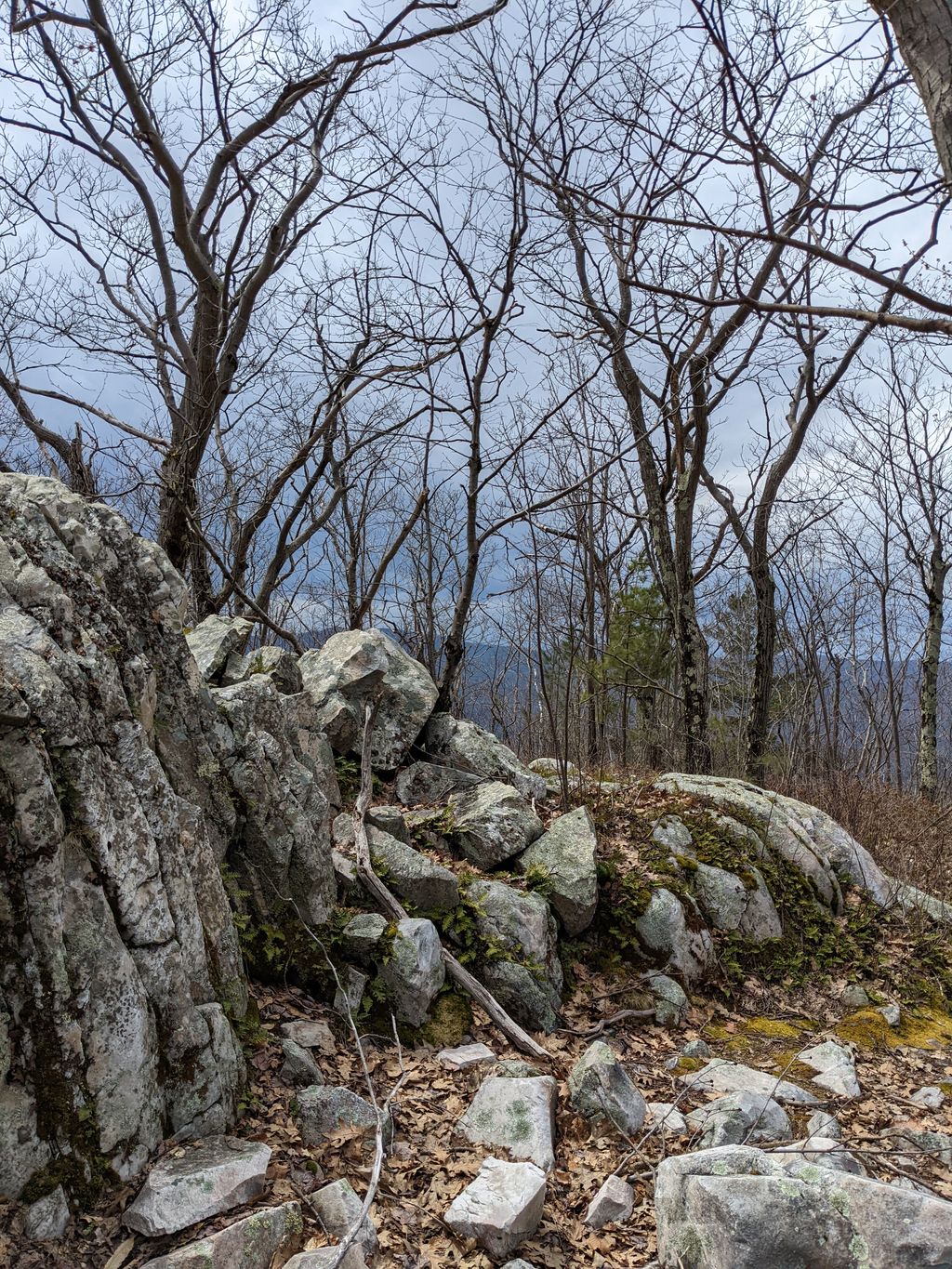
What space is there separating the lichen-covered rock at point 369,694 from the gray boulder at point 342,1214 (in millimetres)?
4395

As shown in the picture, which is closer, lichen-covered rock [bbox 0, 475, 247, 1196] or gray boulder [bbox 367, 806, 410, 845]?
lichen-covered rock [bbox 0, 475, 247, 1196]

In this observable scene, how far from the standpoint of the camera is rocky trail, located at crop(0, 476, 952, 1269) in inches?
119

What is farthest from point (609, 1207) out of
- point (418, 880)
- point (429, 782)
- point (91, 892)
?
point (429, 782)

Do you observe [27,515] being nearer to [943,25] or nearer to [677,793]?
[943,25]

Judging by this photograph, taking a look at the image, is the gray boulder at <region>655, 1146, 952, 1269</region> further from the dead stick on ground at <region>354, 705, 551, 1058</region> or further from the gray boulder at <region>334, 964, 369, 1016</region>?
A: the gray boulder at <region>334, 964, 369, 1016</region>

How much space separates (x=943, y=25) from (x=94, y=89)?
10.1 metres

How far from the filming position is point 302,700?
6754mm

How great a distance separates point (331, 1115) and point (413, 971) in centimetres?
131

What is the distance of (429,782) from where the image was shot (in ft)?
25.1

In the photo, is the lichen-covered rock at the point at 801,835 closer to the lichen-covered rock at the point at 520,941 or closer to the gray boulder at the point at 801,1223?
the lichen-covered rock at the point at 520,941

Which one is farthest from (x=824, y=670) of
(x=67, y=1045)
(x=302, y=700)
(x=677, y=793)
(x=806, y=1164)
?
(x=67, y=1045)

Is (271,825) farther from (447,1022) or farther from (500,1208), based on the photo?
(500,1208)

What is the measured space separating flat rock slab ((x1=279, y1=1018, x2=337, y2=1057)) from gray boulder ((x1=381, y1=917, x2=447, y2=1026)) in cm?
57

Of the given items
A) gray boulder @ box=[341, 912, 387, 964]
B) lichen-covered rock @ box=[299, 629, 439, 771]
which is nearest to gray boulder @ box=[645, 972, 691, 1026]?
gray boulder @ box=[341, 912, 387, 964]
